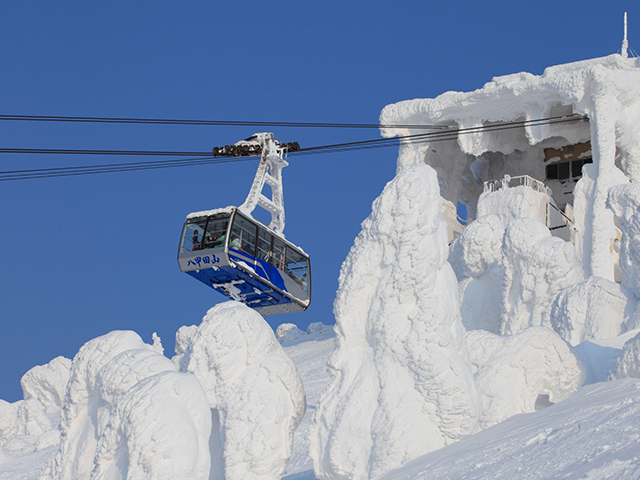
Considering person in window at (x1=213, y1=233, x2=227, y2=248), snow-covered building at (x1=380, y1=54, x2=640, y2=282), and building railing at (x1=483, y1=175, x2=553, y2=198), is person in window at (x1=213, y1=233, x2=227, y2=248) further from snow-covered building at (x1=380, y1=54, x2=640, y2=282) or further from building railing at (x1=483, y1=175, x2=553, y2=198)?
building railing at (x1=483, y1=175, x2=553, y2=198)

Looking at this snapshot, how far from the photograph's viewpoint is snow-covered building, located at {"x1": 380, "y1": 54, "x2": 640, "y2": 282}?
21.4m

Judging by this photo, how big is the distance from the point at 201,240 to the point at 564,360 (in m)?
11.1

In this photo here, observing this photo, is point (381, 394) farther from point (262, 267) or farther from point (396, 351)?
point (262, 267)

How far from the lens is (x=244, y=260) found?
58.7 ft

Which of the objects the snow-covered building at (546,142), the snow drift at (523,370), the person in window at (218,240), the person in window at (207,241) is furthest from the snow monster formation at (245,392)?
the snow-covered building at (546,142)

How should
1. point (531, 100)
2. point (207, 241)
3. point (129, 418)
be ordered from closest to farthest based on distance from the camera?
point (129, 418) < point (207, 241) < point (531, 100)

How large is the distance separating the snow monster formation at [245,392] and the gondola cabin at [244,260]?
10059 mm

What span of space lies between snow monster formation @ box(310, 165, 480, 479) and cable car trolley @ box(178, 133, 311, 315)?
10.4 m

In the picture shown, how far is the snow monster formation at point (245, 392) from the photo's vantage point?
23.0 feet

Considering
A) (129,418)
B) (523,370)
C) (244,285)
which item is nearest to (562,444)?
(523,370)

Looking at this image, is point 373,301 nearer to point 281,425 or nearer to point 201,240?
point 281,425

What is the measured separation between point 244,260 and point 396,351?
36.5ft

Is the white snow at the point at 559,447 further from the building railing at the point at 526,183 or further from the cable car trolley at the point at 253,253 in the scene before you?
the building railing at the point at 526,183

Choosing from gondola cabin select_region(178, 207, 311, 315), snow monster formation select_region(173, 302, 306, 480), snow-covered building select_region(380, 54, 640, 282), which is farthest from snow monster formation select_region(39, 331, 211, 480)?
snow-covered building select_region(380, 54, 640, 282)
